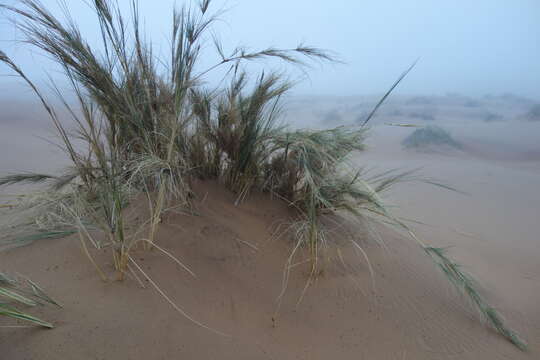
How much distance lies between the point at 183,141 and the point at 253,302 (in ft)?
3.73

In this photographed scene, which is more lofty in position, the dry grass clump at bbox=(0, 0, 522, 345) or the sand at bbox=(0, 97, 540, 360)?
the dry grass clump at bbox=(0, 0, 522, 345)

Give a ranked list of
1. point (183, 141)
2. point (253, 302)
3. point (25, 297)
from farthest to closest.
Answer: point (183, 141), point (253, 302), point (25, 297)

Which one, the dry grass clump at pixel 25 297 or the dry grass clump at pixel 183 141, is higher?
the dry grass clump at pixel 183 141

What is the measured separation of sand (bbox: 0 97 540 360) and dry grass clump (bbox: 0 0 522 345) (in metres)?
0.12

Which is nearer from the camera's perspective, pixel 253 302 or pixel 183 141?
pixel 253 302

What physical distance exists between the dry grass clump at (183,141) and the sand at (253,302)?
0.12 m

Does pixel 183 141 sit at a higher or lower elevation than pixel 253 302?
higher

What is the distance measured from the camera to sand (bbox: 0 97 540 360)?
1260 mm

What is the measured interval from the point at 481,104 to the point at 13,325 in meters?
25.8

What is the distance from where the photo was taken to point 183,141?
6.91 feet

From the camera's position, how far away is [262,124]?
6.81 feet

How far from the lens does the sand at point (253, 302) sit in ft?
4.13

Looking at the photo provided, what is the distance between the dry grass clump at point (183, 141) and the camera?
168 centimetres

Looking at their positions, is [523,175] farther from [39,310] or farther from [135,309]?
[39,310]
